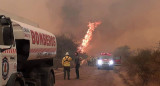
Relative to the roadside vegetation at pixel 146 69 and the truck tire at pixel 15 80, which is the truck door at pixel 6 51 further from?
the roadside vegetation at pixel 146 69

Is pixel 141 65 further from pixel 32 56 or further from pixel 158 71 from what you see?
pixel 32 56

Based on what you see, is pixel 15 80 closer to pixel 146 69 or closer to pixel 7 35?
pixel 7 35

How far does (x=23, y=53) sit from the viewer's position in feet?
32.6

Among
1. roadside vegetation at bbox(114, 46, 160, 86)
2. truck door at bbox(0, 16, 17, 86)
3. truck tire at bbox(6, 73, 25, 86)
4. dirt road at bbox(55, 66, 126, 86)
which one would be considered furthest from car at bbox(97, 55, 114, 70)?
truck door at bbox(0, 16, 17, 86)

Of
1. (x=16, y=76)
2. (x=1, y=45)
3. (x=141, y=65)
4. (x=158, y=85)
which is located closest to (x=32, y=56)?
(x=16, y=76)

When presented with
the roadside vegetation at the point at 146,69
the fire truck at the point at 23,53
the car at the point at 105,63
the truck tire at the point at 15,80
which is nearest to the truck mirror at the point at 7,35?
the fire truck at the point at 23,53


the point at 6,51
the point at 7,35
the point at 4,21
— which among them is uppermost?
the point at 4,21

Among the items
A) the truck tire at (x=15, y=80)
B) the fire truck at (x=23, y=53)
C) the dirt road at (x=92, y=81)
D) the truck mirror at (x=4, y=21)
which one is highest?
the truck mirror at (x=4, y=21)

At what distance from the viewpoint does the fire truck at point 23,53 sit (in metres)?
7.79

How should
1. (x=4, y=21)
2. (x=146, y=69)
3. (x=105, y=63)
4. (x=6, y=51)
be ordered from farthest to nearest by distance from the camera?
(x=105, y=63) < (x=146, y=69) < (x=6, y=51) < (x=4, y=21)

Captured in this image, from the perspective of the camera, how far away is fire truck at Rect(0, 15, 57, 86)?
7793 mm

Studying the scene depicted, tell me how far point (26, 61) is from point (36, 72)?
2.22m

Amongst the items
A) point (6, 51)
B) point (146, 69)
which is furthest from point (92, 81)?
point (6, 51)

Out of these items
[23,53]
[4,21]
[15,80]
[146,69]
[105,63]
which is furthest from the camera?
[105,63]
